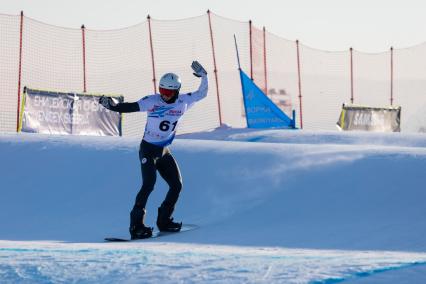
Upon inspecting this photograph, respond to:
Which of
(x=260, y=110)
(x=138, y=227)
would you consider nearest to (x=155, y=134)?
(x=138, y=227)

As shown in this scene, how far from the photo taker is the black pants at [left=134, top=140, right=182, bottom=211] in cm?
822

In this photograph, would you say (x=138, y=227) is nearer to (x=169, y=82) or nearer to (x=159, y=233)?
(x=159, y=233)

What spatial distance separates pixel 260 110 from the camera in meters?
18.8

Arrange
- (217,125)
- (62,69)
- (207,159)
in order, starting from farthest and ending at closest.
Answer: (217,125) → (62,69) → (207,159)

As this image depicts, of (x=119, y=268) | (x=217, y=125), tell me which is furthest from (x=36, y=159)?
(x=217, y=125)

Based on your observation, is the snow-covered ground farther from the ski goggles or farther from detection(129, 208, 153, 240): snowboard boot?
the ski goggles

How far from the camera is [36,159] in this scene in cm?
1128

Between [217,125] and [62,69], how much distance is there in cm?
390

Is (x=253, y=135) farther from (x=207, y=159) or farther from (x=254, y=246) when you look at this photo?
(x=254, y=246)

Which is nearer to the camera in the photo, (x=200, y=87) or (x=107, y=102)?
(x=107, y=102)

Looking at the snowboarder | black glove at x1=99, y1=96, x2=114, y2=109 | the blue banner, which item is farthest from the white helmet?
the blue banner

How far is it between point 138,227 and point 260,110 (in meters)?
10.9

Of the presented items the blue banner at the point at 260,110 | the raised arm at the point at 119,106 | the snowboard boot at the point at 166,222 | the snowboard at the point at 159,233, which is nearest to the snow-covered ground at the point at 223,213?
the snowboard at the point at 159,233

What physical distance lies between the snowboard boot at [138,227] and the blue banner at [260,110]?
34.8 feet
